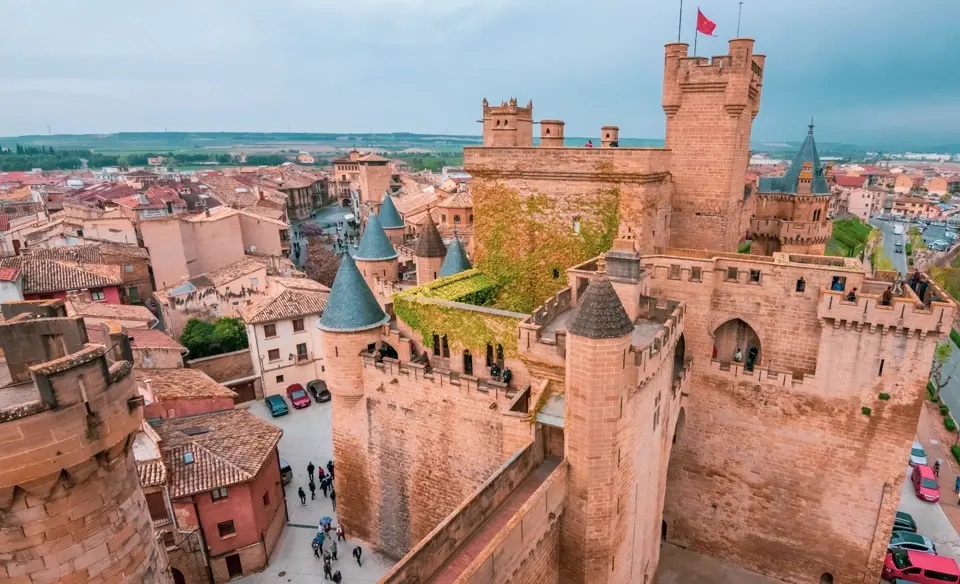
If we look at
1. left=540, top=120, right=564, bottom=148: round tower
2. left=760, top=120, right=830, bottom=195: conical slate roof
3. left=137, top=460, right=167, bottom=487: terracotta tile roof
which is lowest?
left=137, top=460, right=167, bottom=487: terracotta tile roof

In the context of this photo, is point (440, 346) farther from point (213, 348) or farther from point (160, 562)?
point (213, 348)

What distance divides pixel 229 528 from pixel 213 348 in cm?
1818

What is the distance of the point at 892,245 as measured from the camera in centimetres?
9325

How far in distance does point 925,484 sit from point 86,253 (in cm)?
5688

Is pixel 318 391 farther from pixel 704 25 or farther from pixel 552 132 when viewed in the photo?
pixel 704 25

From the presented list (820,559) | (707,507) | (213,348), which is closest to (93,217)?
(213,348)

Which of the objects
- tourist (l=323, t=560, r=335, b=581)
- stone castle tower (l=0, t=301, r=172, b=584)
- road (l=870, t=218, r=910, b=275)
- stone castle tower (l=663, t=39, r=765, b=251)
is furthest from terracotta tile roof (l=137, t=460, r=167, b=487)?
road (l=870, t=218, r=910, b=275)

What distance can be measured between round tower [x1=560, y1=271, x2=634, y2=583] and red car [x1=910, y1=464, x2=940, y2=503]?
22479 millimetres

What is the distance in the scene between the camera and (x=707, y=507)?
67.9ft

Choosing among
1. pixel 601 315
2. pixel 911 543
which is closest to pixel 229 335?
pixel 601 315

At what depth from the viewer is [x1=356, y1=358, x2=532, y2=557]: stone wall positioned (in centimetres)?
1831

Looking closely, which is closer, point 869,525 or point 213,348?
point 869,525

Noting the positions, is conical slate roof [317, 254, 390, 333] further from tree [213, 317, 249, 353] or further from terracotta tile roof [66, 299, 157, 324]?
tree [213, 317, 249, 353]

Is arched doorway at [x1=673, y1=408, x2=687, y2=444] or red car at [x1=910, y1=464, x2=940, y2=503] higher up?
arched doorway at [x1=673, y1=408, x2=687, y2=444]
